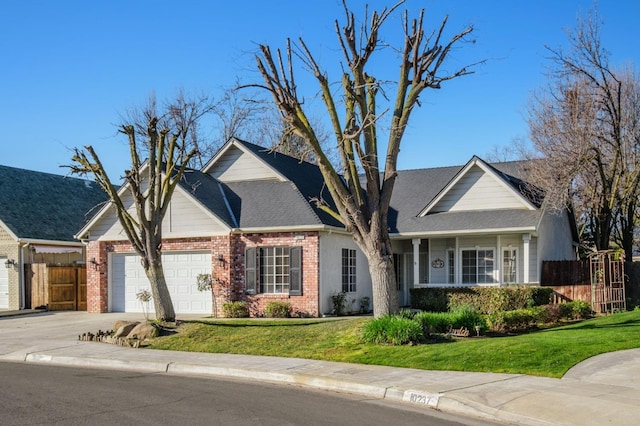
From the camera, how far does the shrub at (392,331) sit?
15.5m

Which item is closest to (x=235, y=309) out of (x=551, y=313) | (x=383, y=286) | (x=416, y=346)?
(x=383, y=286)

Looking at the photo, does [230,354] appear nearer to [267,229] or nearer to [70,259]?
[267,229]

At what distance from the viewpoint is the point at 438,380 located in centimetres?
1205

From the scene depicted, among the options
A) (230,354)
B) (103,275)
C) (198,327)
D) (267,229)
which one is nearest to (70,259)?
(103,275)

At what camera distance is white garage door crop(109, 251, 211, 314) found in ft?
80.1

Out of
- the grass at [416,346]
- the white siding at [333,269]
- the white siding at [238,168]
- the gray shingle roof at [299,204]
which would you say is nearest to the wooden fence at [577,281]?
the gray shingle roof at [299,204]

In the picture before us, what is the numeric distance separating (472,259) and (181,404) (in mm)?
17353

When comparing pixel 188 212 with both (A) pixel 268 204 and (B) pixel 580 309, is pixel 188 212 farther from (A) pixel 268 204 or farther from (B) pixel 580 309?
(B) pixel 580 309

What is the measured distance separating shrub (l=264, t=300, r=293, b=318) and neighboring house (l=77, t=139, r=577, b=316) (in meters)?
0.39

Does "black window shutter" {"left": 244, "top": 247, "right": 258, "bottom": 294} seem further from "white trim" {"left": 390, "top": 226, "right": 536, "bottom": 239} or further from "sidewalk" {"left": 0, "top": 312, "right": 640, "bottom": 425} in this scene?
"sidewalk" {"left": 0, "top": 312, "right": 640, "bottom": 425}

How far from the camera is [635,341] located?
15.3 metres

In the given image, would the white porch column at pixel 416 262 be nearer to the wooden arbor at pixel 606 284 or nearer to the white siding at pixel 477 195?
the white siding at pixel 477 195

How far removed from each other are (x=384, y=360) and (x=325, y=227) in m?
8.87

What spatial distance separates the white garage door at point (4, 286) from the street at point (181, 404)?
16.7 metres
